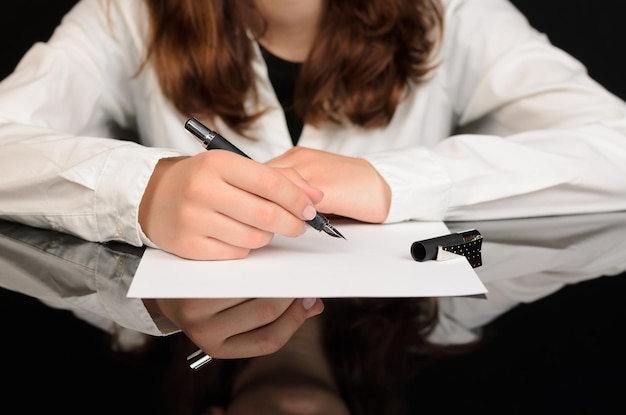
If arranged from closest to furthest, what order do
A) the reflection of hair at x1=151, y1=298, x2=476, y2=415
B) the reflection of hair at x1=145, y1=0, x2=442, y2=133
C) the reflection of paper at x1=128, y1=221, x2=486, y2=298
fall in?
1. the reflection of hair at x1=151, y1=298, x2=476, y2=415
2. the reflection of paper at x1=128, y1=221, x2=486, y2=298
3. the reflection of hair at x1=145, y1=0, x2=442, y2=133

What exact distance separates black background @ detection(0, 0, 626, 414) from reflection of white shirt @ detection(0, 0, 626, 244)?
28cm

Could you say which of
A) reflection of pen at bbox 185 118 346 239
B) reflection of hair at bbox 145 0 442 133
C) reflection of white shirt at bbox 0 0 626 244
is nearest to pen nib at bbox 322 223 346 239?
reflection of pen at bbox 185 118 346 239

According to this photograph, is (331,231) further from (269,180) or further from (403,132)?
(403,132)

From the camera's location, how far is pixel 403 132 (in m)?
1.71

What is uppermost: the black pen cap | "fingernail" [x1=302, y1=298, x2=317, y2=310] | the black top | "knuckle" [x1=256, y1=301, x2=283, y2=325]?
"knuckle" [x1=256, y1=301, x2=283, y2=325]

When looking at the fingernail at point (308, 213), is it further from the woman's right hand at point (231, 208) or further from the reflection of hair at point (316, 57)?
the reflection of hair at point (316, 57)

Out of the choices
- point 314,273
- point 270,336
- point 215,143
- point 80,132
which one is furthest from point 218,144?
point 80,132

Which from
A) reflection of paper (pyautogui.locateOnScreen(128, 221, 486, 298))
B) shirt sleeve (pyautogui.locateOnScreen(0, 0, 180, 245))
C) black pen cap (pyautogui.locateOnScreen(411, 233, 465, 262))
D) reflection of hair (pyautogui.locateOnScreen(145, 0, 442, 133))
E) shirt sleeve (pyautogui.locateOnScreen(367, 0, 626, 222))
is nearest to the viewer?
reflection of paper (pyautogui.locateOnScreen(128, 221, 486, 298))

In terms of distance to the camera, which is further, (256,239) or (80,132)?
(80,132)

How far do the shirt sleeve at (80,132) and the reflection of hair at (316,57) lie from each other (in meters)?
0.10

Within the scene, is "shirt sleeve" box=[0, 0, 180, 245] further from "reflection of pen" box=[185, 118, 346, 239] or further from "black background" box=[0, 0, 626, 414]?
"black background" box=[0, 0, 626, 414]

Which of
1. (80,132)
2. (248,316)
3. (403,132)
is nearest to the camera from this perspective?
(248,316)

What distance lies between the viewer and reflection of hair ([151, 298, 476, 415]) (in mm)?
639

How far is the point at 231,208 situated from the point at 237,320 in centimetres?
21
